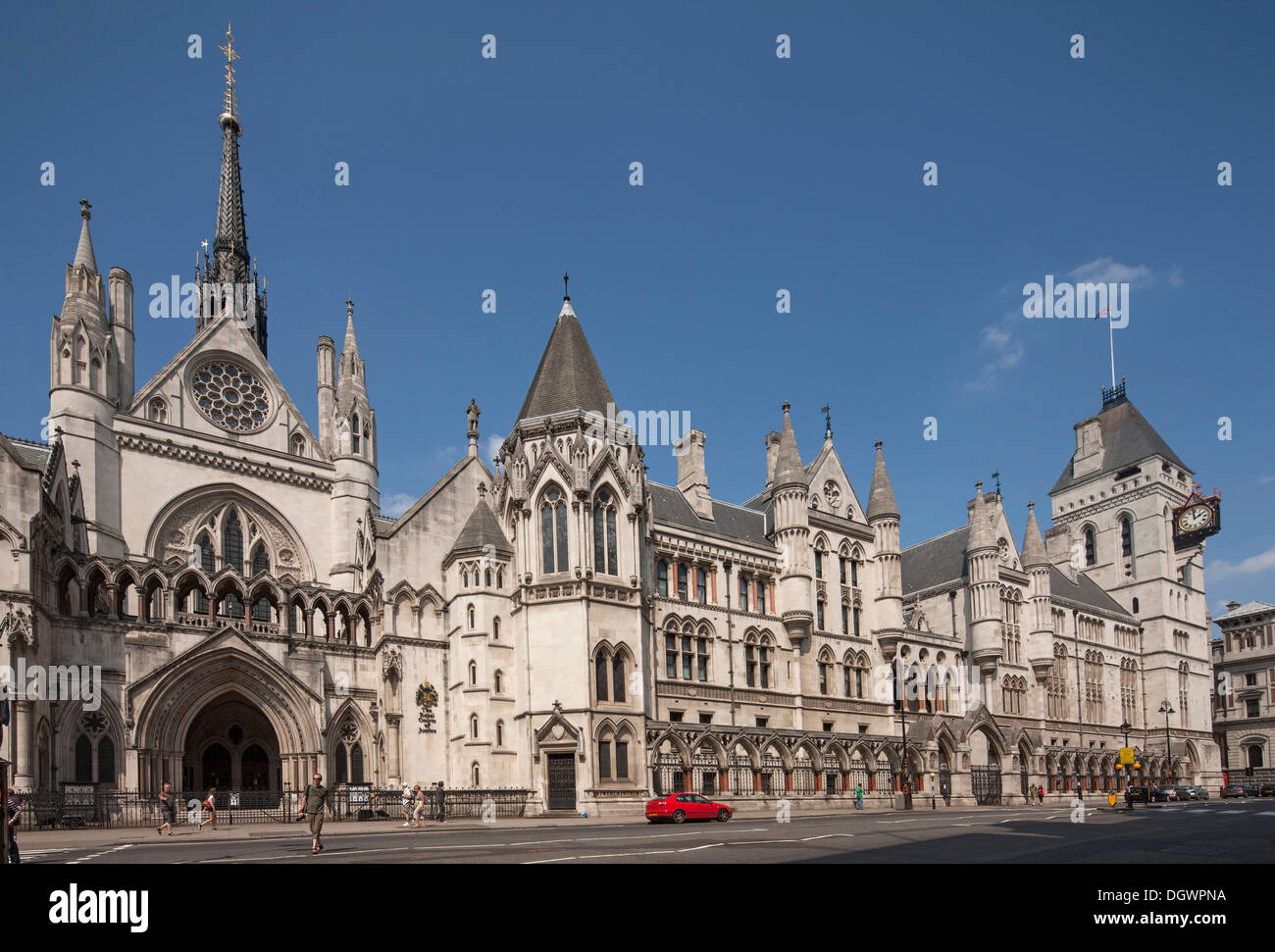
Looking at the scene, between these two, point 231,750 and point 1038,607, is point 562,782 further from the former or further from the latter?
point 1038,607

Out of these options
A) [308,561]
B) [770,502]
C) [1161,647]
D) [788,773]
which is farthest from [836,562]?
[1161,647]

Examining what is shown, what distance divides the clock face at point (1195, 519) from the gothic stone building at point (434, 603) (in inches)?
1422

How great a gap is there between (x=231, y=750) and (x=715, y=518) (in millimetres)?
24234

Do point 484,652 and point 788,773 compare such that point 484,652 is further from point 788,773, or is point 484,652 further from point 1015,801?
point 1015,801

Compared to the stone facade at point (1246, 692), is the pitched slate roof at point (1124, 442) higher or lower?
higher

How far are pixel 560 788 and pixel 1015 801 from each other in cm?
2904

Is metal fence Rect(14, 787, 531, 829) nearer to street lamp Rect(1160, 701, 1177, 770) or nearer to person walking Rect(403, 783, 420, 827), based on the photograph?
person walking Rect(403, 783, 420, 827)

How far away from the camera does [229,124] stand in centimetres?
6278

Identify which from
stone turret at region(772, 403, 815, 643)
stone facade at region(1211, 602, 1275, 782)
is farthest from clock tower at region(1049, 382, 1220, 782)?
stone turret at region(772, 403, 815, 643)

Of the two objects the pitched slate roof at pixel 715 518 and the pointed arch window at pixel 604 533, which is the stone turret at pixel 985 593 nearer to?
the pitched slate roof at pixel 715 518

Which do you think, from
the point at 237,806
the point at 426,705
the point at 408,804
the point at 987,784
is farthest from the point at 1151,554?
the point at 237,806

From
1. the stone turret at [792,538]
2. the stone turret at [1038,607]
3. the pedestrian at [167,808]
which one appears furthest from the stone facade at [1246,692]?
the pedestrian at [167,808]

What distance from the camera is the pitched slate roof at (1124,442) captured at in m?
87.2
